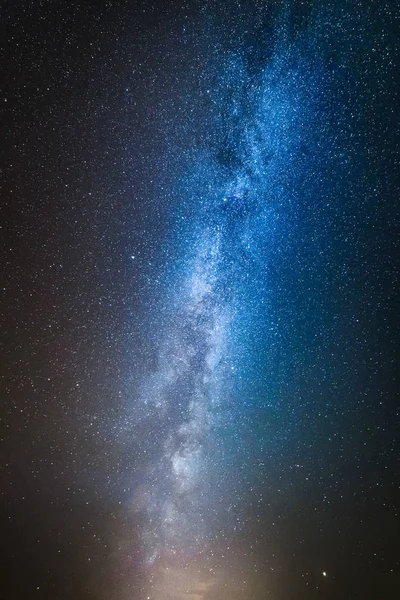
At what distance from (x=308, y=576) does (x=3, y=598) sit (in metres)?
11.5

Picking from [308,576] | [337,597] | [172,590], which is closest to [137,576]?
[172,590]

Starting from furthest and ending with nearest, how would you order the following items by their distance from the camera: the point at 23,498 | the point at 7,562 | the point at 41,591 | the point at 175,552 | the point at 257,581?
the point at 257,581
the point at 41,591
the point at 7,562
the point at 175,552
the point at 23,498

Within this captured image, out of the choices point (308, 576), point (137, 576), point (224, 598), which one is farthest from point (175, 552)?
point (308, 576)

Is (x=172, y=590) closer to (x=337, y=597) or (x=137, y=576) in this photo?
(x=137, y=576)

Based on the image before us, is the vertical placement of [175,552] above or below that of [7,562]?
below

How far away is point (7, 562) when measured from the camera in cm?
1034

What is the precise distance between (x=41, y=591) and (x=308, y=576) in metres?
10.4

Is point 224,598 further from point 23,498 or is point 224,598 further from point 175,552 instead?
point 23,498

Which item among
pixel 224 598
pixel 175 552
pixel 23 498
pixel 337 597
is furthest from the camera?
pixel 337 597

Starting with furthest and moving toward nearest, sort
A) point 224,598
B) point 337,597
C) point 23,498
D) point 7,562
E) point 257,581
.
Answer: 1. point 337,597
2. point 257,581
3. point 224,598
4. point 7,562
5. point 23,498

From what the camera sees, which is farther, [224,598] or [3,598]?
[224,598]

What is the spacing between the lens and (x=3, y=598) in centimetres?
1043

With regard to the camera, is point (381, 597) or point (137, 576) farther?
point (381, 597)

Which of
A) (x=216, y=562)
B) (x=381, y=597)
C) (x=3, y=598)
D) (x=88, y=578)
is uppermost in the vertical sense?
(x=3, y=598)
